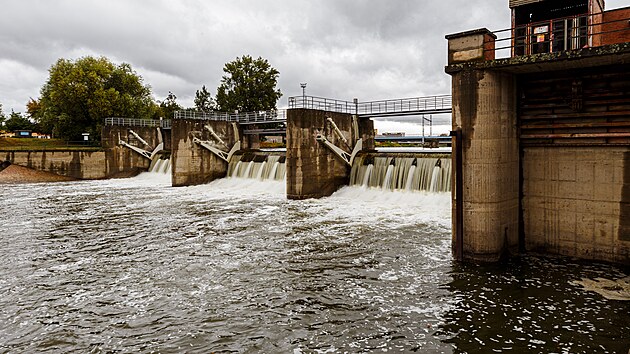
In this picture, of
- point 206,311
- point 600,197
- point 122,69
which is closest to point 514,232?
point 600,197

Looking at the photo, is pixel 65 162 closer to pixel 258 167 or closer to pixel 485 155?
pixel 258 167

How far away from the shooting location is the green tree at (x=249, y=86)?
61250 millimetres

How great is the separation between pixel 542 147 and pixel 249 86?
5346 centimetres

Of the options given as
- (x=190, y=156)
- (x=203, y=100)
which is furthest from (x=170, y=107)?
(x=190, y=156)

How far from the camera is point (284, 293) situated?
10.1 metres

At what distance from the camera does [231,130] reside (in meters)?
36.6

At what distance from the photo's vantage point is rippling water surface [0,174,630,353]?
769 centimetres

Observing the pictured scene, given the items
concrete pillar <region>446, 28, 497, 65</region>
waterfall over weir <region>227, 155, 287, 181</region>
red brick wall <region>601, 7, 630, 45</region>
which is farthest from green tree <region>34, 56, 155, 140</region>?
red brick wall <region>601, 7, 630, 45</region>

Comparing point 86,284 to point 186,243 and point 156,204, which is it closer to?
point 186,243

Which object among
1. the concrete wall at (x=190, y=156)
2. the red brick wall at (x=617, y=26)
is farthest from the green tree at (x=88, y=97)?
the red brick wall at (x=617, y=26)

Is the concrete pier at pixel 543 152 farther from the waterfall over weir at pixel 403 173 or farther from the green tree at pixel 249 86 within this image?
the green tree at pixel 249 86

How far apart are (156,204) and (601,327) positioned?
2206cm

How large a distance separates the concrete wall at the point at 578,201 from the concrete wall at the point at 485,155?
0.98m

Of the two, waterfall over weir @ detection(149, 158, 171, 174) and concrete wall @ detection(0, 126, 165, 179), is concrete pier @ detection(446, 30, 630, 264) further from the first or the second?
concrete wall @ detection(0, 126, 165, 179)
